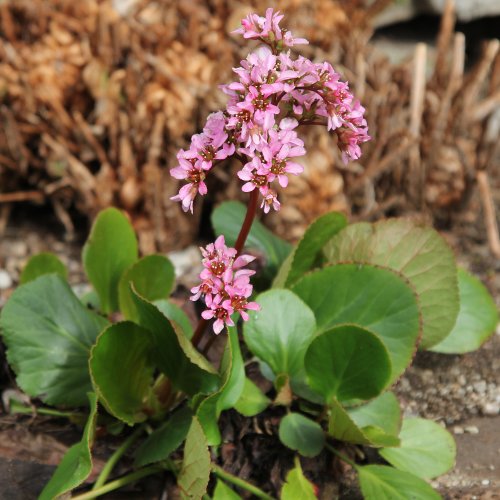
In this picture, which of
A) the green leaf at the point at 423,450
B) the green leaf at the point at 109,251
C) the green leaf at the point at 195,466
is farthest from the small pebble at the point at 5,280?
the green leaf at the point at 423,450

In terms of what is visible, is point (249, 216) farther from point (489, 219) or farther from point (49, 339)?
point (489, 219)

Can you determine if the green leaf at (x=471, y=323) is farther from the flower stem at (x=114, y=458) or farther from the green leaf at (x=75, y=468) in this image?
the green leaf at (x=75, y=468)

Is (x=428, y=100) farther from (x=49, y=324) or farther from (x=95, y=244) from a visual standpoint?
(x=49, y=324)

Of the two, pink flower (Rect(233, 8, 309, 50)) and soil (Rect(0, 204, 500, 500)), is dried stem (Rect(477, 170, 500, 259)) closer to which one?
soil (Rect(0, 204, 500, 500))

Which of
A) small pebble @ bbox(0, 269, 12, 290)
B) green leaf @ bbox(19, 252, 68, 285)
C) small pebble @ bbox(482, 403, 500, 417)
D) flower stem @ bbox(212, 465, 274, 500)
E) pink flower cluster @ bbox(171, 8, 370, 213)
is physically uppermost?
pink flower cluster @ bbox(171, 8, 370, 213)

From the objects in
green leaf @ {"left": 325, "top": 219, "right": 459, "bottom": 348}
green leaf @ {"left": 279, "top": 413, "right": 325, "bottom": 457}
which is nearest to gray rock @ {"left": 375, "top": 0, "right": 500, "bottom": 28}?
green leaf @ {"left": 325, "top": 219, "right": 459, "bottom": 348}

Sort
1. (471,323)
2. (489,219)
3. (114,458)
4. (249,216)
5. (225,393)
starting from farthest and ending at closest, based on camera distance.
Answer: (489,219), (471,323), (114,458), (225,393), (249,216)

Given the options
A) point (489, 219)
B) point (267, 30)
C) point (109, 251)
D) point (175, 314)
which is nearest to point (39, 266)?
point (109, 251)
